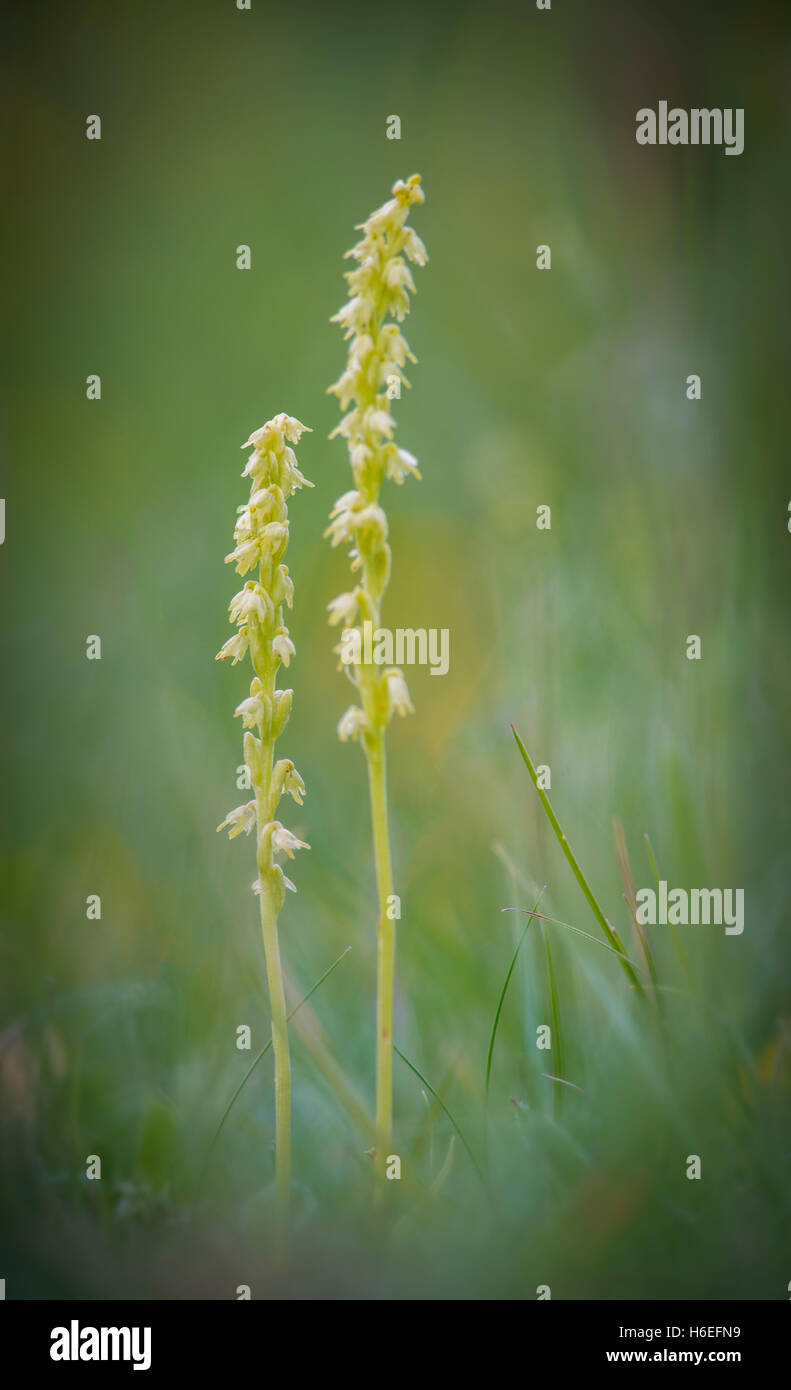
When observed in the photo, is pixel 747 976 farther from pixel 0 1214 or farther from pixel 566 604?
pixel 0 1214

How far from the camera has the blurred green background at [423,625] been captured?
1428mm

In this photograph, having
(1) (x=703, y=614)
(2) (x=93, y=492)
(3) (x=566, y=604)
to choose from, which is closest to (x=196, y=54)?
(2) (x=93, y=492)

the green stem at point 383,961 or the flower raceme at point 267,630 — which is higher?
the flower raceme at point 267,630

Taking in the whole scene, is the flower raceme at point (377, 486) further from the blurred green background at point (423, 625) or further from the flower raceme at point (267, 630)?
the blurred green background at point (423, 625)

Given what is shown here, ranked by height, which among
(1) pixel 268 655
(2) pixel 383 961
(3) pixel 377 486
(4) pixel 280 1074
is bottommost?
(4) pixel 280 1074

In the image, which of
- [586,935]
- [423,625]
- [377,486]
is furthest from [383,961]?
[423,625]

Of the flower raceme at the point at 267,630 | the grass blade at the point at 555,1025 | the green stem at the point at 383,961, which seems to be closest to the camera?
the green stem at the point at 383,961

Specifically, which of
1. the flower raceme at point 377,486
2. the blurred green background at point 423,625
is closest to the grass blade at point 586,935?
the blurred green background at point 423,625

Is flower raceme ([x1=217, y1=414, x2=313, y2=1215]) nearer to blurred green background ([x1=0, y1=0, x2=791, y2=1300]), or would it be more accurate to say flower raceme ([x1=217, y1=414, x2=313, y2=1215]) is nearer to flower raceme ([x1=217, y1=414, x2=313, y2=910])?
flower raceme ([x1=217, y1=414, x2=313, y2=910])

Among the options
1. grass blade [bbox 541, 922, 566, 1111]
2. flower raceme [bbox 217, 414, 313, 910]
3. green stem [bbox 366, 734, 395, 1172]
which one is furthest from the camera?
grass blade [bbox 541, 922, 566, 1111]

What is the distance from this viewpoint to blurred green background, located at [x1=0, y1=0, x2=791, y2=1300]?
1428mm

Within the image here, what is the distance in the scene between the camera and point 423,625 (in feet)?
9.33

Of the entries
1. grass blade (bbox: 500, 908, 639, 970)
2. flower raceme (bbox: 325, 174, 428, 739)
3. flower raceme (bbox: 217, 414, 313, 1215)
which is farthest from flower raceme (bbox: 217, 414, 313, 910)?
grass blade (bbox: 500, 908, 639, 970)

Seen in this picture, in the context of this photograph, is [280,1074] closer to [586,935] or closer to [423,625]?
[586,935]
